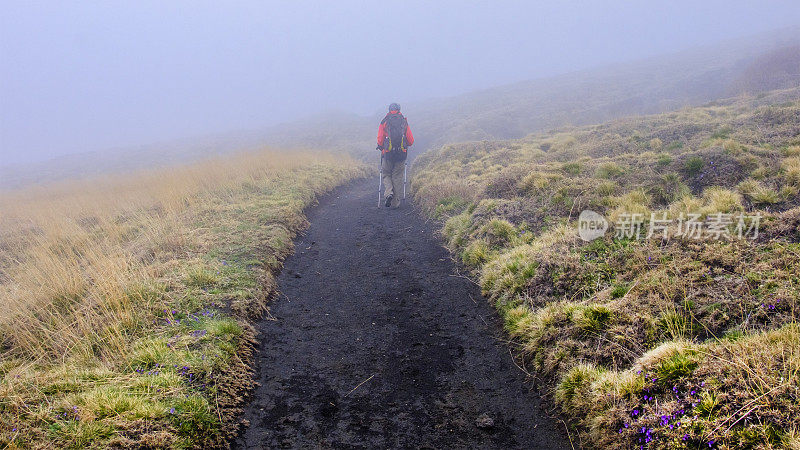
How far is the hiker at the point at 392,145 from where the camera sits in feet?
47.6

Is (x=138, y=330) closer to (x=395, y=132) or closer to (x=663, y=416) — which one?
(x=663, y=416)

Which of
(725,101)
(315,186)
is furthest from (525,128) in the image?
(315,186)

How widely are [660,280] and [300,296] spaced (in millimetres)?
6048

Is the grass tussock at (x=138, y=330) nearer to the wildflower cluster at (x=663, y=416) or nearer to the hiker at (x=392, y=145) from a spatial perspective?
the wildflower cluster at (x=663, y=416)

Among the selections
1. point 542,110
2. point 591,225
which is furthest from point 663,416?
point 542,110

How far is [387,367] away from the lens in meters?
5.16

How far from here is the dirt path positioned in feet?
13.2

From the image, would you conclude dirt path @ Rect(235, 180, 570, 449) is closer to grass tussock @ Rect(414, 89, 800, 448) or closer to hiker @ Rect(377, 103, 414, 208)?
grass tussock @ Rect(414, 89, 800, 448)

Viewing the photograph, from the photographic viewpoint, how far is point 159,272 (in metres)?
7.17

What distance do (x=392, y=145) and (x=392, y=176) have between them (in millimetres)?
1257

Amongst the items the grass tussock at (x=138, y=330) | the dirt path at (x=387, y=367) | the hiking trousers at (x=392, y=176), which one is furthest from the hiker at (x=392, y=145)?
the dirt path at (x=387, y=367)

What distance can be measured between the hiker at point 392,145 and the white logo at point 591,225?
7.99 m

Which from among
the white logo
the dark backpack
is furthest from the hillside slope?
the white logo

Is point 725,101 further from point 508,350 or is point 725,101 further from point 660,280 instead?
point 508,350
